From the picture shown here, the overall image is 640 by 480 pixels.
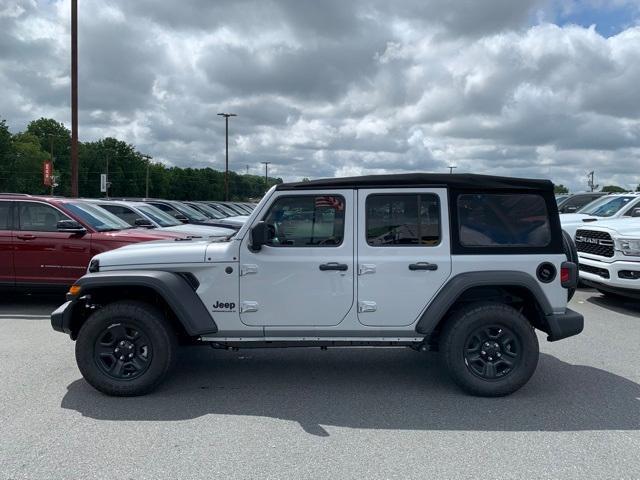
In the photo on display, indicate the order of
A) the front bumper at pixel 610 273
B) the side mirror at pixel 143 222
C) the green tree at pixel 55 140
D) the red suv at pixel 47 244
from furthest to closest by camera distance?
the green tree at pixel 55 140, the side mirror at pixel 143 222, the red suv at pixel 47 244, the front bumper at pixel 610 273

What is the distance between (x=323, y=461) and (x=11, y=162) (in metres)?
81.3

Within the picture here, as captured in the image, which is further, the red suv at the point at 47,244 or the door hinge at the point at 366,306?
the red suv at the point at 47,244

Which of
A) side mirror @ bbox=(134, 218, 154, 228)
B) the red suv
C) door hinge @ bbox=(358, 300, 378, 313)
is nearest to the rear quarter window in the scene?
door hinge @ bbox=(358, 300, 378, 313)

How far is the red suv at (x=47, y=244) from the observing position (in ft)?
26.8

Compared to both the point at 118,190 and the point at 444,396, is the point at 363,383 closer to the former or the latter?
the point at 444,396

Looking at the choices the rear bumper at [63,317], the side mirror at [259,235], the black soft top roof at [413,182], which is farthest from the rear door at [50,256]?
the black soft top roof at [413,182]

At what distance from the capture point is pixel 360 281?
15.1 feet

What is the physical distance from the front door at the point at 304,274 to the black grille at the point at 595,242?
5.58 m

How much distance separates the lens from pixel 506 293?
483 centimetres

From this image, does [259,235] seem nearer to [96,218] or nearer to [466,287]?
[466,287]

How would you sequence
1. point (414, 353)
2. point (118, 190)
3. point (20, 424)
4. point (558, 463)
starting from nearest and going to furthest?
point (558, 463)
point (20, 424)
point (414, 353)
point (118, 190)

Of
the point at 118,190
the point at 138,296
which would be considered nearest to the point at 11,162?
the point at 118,190

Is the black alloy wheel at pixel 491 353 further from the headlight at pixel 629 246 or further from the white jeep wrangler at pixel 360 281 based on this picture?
the headlight at pixel 629 246

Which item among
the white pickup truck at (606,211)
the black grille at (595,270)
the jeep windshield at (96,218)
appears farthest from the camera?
the white pickup truck at (606,211)
